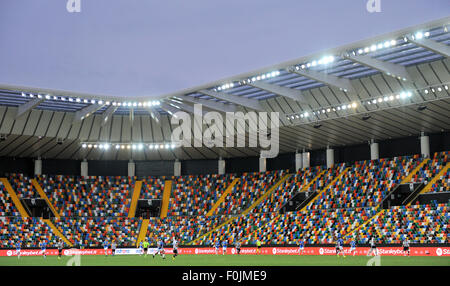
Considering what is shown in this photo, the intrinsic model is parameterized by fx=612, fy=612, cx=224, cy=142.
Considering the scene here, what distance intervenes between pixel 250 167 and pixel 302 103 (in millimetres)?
23820

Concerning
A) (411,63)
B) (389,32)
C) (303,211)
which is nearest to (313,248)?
(303,211)

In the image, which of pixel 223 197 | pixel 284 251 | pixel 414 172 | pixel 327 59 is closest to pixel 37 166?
pixel 223 197

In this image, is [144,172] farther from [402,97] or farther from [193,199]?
[402,97]

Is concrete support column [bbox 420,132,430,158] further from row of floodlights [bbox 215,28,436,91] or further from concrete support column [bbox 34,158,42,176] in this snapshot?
concrete support column [bbox 34,158,42,176]

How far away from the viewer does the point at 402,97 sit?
46938 millimetres

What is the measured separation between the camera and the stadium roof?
1677 inches

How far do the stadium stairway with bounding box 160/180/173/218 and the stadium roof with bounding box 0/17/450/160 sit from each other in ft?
17.4

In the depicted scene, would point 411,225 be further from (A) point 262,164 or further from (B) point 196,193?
(B) point 196,193

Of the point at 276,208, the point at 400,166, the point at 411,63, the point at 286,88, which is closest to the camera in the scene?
the point at 411,63

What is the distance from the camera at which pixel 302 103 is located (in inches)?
2083

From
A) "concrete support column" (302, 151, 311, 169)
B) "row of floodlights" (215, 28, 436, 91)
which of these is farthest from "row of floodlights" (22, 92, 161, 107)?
"concrete support column" (302, 151, 311, 169)

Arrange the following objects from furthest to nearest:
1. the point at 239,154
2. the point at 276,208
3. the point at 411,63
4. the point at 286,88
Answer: the point at 239,154
the point at 276,208
the point at 286,88
the point at 411,63

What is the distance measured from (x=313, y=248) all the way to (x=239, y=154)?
22.1m

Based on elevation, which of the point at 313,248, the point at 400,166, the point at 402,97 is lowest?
the point at 313,248
